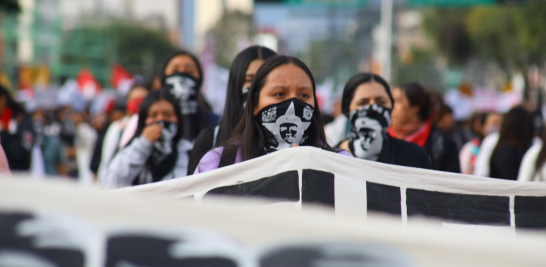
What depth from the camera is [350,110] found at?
3.88m

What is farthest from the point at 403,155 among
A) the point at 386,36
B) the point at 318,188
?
the point at 386,36

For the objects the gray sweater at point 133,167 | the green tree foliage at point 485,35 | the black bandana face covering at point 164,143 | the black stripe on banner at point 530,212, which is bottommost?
the black stripe on banner at point 530,212

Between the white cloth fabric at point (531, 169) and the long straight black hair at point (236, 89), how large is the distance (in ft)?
7.19

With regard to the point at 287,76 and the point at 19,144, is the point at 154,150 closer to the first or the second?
the point at 287,76

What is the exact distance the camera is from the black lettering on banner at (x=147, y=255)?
6.71 ft

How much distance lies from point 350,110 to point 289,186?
1512 mm

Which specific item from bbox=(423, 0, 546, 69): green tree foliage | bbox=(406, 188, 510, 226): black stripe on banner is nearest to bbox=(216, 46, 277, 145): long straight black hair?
bbox=(406, 188, 510, 226): black stripe on banner

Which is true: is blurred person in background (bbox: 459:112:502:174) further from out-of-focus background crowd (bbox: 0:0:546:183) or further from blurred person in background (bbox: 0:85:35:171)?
blurred person in background (bbox: 0:85:35:171)

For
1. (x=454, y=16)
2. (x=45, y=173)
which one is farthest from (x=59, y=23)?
(x=45, y=173)

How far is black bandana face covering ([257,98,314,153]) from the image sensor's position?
282 cm

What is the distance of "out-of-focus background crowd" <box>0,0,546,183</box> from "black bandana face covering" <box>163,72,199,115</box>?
44.8 inches

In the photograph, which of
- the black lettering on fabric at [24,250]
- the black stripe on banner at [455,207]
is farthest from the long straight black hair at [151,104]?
the black lettering on fabric at [24,250]

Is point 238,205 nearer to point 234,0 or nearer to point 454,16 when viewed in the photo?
point 454,16

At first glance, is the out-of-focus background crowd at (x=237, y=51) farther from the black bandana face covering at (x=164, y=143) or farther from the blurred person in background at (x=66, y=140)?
the black bandana face covering at (x=164, y=143)
